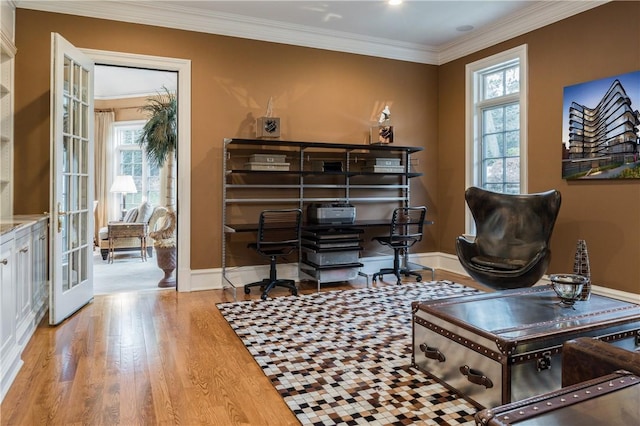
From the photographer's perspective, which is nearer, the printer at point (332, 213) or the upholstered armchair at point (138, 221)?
the printer at point (332, 213)

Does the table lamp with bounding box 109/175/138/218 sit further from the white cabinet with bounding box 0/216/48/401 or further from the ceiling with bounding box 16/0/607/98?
the white cabinet with bounding box 0/216/48/401

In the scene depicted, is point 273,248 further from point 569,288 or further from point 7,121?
point 569,288

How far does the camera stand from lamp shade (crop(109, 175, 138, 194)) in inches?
323

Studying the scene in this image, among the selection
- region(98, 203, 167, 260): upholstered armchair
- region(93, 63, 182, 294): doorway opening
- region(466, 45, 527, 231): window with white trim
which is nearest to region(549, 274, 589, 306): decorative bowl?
region(466, 45, 527, 231): window with white trim

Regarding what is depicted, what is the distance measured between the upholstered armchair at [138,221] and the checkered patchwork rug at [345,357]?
4001 millimetres

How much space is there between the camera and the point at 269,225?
445 cm

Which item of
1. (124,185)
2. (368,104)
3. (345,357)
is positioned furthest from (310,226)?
(124,185)

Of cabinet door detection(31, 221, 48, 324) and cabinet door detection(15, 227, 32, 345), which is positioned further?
cabinet door detection(31, 221, 48, 324)

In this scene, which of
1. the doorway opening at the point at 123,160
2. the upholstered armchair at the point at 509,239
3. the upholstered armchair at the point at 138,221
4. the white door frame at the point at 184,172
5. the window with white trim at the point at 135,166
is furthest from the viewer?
the window with white trim at the point at 135,166

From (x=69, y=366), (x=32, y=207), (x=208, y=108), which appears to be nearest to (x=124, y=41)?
(x=208, y=108)

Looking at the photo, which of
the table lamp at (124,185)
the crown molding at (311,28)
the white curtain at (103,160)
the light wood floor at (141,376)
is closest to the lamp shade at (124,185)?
the table lamp at (124,185)

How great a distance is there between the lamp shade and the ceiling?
450 cm

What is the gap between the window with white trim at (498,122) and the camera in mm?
4750

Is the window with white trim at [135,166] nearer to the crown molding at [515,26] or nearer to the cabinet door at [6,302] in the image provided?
the crown molding at [515,26]
